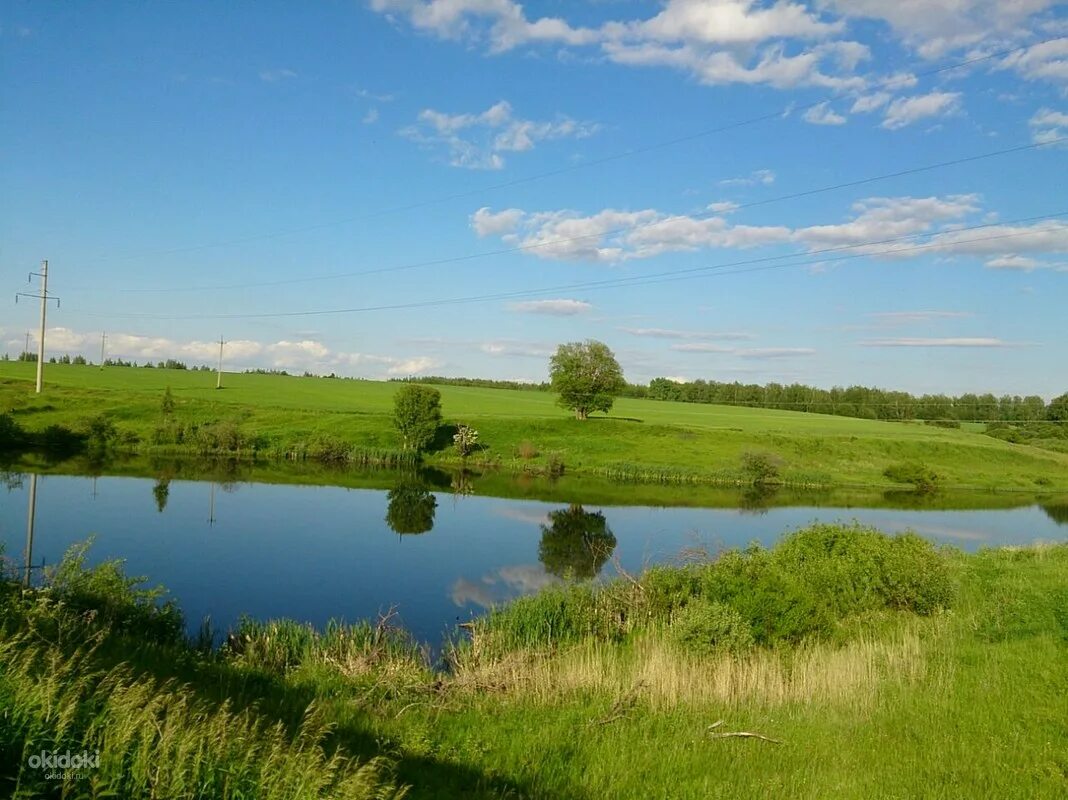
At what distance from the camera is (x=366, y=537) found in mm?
30719

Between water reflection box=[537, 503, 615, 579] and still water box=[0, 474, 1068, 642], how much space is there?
9 centimetres

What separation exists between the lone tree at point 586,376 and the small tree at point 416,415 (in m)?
16.5

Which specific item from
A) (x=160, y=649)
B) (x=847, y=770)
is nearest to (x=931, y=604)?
(x=847, y=770)

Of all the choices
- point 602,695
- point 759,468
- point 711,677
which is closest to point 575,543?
point 711,677

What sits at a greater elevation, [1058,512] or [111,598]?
[111,598]

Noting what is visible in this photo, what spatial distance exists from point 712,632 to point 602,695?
11.0 ft

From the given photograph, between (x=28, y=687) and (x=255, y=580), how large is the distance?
18061 mm

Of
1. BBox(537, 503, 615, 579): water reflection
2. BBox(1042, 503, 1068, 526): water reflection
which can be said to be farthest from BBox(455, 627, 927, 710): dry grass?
BBox(1042, 503, 1068, 526): water reflection

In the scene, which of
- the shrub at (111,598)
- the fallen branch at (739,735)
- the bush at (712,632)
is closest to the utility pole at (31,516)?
the shrub at (111,598)

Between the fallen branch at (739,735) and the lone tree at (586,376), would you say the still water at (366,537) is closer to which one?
the fallen branch at (739,735)

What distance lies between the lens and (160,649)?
1102cm

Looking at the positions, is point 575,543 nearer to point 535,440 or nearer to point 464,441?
point 464,441

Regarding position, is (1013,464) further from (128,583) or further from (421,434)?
(128,583)

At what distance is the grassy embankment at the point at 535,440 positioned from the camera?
195 ft
